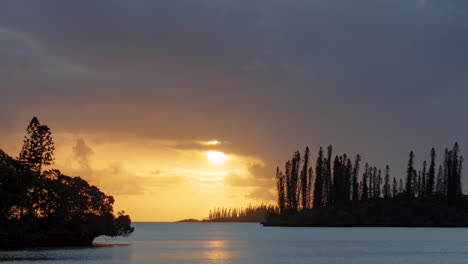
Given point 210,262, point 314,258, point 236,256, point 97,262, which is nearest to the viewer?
point 97,262

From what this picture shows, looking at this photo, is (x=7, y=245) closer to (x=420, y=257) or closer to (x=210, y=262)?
(x=210, y=262)

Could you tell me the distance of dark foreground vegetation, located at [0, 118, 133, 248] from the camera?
114062mm

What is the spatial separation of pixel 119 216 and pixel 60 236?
1155cm

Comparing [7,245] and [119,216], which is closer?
[7,245]

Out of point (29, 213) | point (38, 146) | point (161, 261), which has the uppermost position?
point (38, 146)

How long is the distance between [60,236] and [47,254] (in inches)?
648

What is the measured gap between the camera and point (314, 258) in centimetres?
11075

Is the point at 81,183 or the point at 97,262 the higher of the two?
the point at 81,183

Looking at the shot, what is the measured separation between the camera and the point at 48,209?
11912 cm

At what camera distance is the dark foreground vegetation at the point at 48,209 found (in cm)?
11406

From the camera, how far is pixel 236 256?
119 metres

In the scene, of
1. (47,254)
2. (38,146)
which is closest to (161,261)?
(47,254)

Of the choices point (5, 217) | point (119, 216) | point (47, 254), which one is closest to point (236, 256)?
point (119, 216)

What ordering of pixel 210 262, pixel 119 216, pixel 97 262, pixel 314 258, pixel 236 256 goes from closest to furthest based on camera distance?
pixel 97 262 → pixel 210 262 → pixel 314 258 → pixel 236 256 → pixel 119 216
